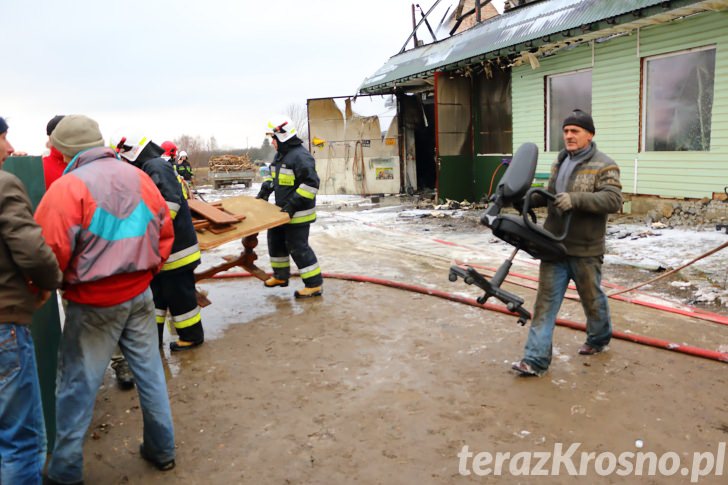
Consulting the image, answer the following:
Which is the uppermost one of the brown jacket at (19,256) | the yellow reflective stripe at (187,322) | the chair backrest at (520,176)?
the chair backrest at (520,176)

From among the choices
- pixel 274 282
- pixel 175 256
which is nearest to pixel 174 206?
pixel 175 256

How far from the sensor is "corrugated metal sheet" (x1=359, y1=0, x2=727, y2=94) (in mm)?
9156

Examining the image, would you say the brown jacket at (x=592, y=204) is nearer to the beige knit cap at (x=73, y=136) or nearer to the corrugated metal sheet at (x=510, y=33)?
the beige knit cap at (x=73, y=136)

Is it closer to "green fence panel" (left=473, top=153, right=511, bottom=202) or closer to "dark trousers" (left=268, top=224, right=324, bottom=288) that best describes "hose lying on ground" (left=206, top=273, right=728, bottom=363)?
"dark trousers" (left=268, top=224, right=324, bottom=288)

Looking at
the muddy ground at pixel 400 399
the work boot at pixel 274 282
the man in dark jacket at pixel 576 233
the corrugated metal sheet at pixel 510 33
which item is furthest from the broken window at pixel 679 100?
the work boot at pixel 274 282

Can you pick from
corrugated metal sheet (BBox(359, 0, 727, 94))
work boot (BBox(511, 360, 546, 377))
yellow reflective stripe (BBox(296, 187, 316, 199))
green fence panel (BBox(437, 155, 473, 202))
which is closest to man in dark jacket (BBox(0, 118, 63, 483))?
work boot (BBox(511, 360, 546, 377))

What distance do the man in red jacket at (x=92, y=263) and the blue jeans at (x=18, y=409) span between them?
231 millimetres

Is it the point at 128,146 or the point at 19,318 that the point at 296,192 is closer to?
the point at 128,146

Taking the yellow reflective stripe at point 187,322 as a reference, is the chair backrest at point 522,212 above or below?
above

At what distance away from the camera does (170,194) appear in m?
4.28

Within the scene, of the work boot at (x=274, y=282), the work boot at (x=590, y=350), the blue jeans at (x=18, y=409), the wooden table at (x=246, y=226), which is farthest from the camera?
the work boot at (x=274, y=282)

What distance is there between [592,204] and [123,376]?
11.3 feet

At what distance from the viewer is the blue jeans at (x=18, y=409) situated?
2.28 m

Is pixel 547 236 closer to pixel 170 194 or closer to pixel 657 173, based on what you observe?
pixel 170 194
